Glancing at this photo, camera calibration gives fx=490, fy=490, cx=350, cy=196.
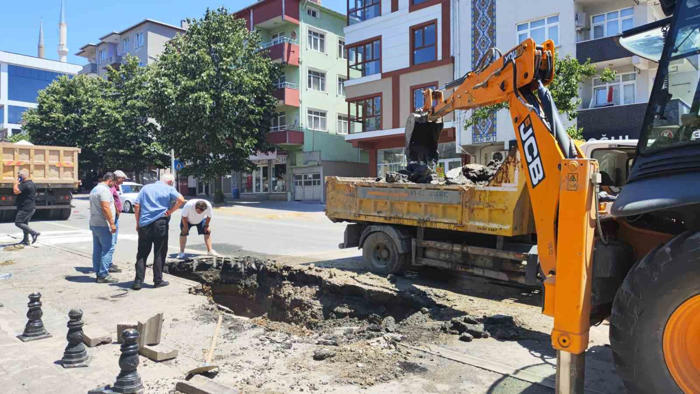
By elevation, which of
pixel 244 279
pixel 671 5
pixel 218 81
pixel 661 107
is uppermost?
pixel 218 81

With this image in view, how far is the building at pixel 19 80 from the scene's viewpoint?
2700 inches

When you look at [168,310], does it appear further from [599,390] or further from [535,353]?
[599,390]

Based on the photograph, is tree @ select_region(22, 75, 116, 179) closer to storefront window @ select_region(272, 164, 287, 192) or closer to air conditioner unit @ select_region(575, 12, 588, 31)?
storefront window @ select_region(272, 164, 287, 192)

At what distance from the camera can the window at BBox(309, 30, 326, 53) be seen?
3453 cm

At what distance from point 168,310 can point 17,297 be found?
7.86ft

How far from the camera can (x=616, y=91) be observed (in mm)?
19531

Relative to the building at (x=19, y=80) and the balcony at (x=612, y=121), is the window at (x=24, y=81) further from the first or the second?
the balcony at (x=612, y=121)

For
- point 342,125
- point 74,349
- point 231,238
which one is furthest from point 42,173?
point 342,125

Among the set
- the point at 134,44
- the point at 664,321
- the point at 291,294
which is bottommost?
the point at 291,294

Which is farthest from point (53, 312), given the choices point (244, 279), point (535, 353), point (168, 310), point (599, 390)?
point (599, 390)

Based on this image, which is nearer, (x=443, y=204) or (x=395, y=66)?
(x=443, y=204)

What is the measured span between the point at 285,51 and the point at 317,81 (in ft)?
11.1

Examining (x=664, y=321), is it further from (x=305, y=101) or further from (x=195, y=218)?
(x=305, y=101)

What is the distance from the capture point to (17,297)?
6824mm
